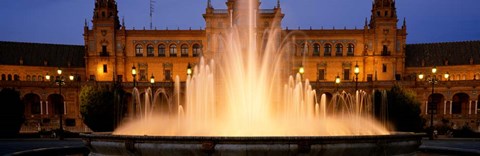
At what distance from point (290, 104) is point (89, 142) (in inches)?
692

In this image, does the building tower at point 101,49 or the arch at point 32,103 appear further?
the building tower at point 101,49

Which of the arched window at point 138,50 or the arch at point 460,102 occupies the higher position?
the arched window at point 138,50

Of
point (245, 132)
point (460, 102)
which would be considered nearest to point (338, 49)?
point (460, 102)

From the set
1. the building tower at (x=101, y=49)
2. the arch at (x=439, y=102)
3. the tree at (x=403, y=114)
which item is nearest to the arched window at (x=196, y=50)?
the building tower at (x=101, y=49)

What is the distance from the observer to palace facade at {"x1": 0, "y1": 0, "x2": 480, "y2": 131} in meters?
77.9

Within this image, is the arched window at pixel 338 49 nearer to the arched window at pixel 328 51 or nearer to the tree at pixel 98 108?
the arched window at pixel 328 51

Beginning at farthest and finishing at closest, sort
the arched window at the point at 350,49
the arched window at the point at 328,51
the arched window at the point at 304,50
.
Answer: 1. the arched window at the point at 328,51
2. the arched window at the point at 304,50
3. the arched window at the point at 350,49

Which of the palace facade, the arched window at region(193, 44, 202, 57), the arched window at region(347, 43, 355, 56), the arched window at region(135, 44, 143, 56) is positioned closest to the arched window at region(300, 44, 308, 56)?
the palace facade

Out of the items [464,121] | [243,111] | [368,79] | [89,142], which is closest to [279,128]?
[243,111]

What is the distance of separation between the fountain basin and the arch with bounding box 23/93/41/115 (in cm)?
6476

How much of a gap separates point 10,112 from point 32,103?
34.3 metres

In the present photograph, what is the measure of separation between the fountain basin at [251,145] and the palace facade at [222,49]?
5952 centimetres

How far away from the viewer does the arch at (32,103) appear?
74.0m

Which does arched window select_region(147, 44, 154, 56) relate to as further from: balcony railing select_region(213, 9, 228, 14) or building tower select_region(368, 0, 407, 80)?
building tower select_region(368, 0, 407, 80)
